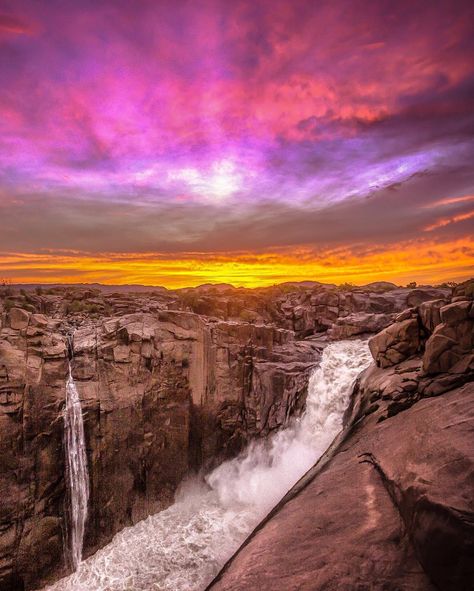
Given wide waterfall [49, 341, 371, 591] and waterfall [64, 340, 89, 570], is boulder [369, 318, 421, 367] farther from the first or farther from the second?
waterfall [64, 340, 89, 570]

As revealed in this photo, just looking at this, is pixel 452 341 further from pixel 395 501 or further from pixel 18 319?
pixel 18 319

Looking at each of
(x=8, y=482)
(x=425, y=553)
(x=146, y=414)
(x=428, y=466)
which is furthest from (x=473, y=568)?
(x=8, y=482)

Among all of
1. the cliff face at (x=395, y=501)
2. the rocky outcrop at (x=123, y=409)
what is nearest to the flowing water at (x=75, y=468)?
the rocky outcrop at (x=123, y=409)

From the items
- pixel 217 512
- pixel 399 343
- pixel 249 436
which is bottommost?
Answer: pixel 217 512

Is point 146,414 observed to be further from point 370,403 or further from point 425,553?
point 425,553

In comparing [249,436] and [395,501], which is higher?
[395,501]

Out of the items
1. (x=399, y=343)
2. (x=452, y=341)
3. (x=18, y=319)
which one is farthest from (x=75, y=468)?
(x=452, y=341)

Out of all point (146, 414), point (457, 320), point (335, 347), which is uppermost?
point (457, 320)

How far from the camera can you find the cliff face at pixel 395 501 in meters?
8.42

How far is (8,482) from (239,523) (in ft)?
43.4

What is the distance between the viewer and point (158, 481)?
24266 millimetres

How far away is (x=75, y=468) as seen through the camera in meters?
21.8

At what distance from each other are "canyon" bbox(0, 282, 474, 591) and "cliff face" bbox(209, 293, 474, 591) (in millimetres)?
45

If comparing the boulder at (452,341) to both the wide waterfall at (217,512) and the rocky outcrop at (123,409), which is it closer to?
the wide waterfall at (217,512)
